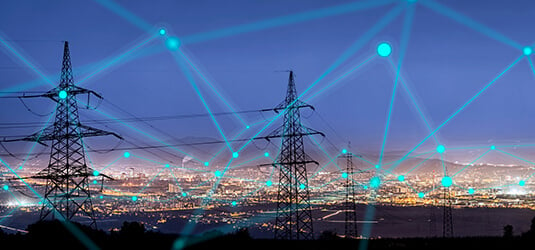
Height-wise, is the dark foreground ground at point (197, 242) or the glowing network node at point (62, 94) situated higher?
the glowing network node at point (62, 94)

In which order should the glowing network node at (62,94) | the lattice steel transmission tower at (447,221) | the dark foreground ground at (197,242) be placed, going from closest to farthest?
1. the dark foreground ground at (197,242)
2. the glowing network node at (62,94)
3. the lattice steel transmission tower at (447,221)

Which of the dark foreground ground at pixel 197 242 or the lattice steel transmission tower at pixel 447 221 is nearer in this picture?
the dark foreground ground at pixel 197 242

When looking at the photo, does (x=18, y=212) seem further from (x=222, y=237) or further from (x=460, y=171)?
(x=460, y=171)

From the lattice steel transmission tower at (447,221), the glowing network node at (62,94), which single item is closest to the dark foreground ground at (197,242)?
the lattice steel transmission tower at (447,221)

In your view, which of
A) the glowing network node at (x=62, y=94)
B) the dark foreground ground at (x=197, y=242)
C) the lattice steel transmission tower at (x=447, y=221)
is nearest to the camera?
the dark foreground ground at (x=197, y=242)

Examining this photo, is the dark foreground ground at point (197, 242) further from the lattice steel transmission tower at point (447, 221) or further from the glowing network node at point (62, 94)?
the glowing network node at point (62, 94)

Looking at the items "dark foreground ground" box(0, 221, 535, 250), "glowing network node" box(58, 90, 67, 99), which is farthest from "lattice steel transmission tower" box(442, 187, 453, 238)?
"glowing network node" box(58, 90, 67, 99)

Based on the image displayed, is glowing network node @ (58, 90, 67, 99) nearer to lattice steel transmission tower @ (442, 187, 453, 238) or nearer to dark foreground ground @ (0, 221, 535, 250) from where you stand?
dark foreground ground @ (0, 221, 535, 250)

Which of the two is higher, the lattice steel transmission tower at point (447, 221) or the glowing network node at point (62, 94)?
the glowing network node at point (62, 94)
